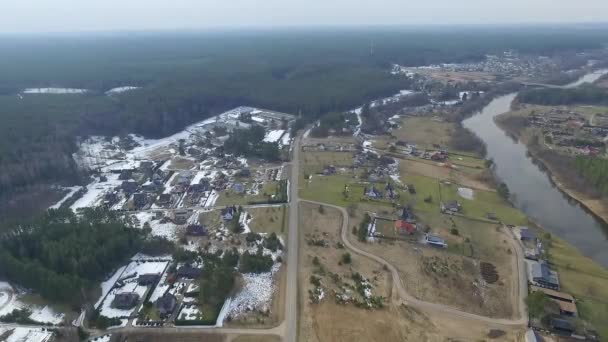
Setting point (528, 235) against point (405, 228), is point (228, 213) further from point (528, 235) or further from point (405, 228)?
point (528, 235)

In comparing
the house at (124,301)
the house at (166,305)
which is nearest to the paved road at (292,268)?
the house at (166,305)

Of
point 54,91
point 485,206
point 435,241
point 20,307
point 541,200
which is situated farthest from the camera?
point 54,91

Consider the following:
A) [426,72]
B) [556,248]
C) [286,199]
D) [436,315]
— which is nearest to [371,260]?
[436,315]

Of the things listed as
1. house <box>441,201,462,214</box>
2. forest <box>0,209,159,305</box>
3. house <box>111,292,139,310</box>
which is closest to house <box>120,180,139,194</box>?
forest <box>0,209,159,305</box>

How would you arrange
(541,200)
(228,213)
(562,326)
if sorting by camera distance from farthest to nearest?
(541,200)
(228,213)
(562,326)

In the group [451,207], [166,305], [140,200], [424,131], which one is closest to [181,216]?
[140,200]

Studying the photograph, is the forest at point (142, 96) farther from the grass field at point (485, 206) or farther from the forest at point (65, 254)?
the grass field at point (485, 206)
